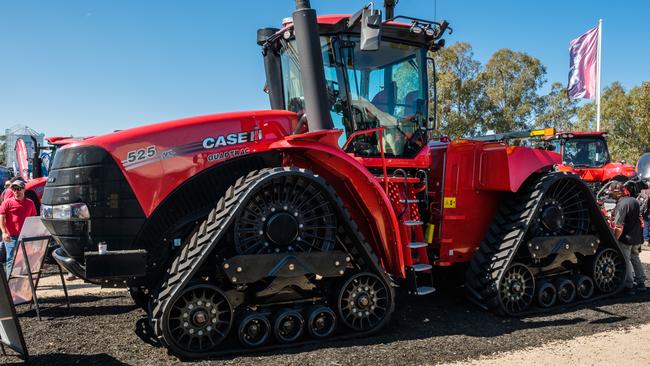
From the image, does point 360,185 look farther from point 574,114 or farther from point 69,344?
point 574,114

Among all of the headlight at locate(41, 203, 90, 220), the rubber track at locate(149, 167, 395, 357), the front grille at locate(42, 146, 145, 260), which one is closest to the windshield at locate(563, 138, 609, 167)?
the rubber track at locate(149, 167, 395, 357)

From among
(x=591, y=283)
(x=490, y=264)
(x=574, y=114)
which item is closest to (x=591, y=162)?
(x=591, y=283)

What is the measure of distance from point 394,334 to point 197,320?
73.8 inches

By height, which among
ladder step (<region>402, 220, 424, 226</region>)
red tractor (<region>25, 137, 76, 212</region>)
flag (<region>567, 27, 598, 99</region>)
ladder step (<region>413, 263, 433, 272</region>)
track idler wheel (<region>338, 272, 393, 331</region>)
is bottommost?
track idler wheel (<region>338, 272, 393, 331</region>)

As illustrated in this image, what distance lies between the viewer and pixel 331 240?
4.66 m

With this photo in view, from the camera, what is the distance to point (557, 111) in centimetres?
3238

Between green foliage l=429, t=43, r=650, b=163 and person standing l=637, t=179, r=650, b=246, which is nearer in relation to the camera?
person standing l=637, t=179, r=650, b=246

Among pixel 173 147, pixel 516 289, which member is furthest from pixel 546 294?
pixel 173 147

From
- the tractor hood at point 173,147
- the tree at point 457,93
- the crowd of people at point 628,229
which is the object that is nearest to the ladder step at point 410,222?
the tractor hood at point 173,147

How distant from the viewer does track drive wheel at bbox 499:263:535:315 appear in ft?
18.4

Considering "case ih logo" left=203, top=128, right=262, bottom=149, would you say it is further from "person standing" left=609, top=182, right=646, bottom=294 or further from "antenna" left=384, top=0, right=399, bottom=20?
"person standing" left=609, top=182, right=646, bottom=294

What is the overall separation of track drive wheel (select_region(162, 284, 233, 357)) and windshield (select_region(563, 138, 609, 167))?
46.4ft

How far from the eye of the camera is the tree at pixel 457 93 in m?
27.3

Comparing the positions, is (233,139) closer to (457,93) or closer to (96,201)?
(96,201)
